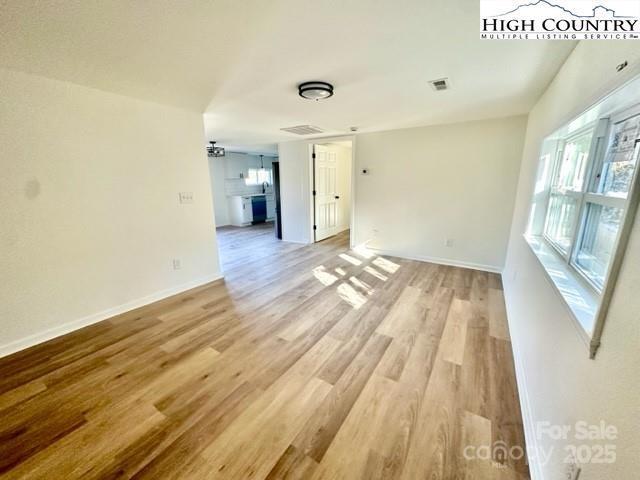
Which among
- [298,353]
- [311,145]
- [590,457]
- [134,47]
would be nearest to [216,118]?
[134,47]

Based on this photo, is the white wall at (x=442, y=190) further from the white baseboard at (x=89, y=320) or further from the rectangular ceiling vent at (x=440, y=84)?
the white baseboard at (x=89, y=320)

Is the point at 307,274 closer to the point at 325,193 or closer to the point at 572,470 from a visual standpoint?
the point at 325,193

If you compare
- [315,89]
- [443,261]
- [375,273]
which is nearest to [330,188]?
[375,273]

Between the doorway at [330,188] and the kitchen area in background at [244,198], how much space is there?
1018mm

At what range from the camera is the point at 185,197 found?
3072mm

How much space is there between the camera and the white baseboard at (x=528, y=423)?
115 cm

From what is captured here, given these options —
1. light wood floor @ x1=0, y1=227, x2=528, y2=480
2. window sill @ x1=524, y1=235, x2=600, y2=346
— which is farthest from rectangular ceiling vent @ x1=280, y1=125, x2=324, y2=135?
window sill @ x1=524, y1=235, x2=600, y2=346

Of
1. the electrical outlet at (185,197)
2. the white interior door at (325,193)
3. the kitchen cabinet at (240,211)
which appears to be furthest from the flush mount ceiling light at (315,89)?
the kitchen cabinet at (240,211)

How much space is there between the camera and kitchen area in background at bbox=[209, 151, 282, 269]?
6.29m

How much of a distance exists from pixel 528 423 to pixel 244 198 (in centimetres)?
740

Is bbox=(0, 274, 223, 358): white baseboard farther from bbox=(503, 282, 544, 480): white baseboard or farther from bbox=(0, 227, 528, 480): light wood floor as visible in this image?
bbox=(503, 282, 544, 480): white baseboard

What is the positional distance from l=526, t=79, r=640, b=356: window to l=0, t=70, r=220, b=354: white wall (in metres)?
3.46

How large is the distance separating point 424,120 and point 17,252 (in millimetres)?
4550

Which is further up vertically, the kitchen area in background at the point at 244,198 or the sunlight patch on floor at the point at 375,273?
the kitchen area in background at the point at 244,198
